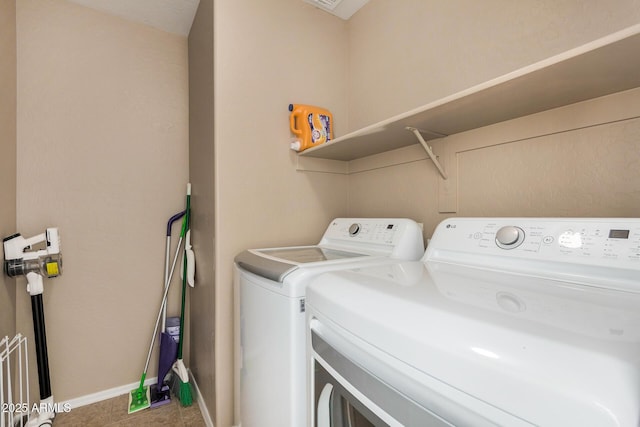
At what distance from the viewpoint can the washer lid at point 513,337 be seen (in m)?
0.36

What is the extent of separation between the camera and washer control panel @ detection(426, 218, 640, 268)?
2.58 ft

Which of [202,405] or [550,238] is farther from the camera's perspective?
[202,405]

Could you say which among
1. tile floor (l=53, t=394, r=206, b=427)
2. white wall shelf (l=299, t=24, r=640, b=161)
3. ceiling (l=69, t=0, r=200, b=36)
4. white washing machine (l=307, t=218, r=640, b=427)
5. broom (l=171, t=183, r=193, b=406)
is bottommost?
tile floor (l=53, t=394, r=206, b=427)

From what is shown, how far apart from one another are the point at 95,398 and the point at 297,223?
1.93 metres

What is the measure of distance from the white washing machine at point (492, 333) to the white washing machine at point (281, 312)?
88 millimetres

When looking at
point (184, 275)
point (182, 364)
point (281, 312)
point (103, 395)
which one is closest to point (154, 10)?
point (184, 275)

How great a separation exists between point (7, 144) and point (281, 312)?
2.00 m

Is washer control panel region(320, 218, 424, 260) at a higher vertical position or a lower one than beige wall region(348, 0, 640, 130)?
lower

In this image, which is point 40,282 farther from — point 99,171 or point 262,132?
point 262,132

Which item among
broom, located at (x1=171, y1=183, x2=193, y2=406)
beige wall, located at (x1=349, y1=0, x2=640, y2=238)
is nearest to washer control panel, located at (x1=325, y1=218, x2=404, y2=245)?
beige wall, located at (x1=349, y1=0, x2=640, y2=238)

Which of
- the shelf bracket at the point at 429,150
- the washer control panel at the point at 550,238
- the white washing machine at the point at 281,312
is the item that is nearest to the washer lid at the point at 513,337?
the washer control panel at the point at 550,238

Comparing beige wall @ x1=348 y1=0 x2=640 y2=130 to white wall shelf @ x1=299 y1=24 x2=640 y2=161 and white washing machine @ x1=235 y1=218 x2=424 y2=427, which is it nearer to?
white wall shelf @ x1=299 y1=24 x2=640 y2=161

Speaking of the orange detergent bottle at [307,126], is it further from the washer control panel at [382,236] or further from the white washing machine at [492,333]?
the white washing machine at [492,333]

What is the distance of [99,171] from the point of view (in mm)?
2111
